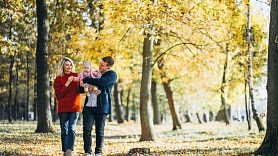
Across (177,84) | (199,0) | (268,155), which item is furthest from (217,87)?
(268,155)

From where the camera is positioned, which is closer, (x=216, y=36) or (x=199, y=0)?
(x=199, y=0)

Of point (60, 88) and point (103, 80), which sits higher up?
point (103, 80)

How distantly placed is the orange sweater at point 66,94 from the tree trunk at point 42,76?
27.4ft

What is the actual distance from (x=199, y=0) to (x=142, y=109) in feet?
17.4

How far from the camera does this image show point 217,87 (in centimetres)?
3559

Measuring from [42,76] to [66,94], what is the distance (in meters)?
8.62

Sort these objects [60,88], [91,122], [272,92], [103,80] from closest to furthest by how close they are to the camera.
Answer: [103,80] < [91,122] < [60,88] < [272,92]

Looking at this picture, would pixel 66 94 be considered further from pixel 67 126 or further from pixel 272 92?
pixel 272 92

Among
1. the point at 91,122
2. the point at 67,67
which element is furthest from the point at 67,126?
the point at 67,67

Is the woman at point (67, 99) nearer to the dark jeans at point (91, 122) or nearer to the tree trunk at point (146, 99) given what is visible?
the dark jeans at point (91, 122)

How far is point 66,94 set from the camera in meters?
8.42

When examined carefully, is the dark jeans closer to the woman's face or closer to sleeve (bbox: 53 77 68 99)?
sleeve (bbox: 53 77 68 99)

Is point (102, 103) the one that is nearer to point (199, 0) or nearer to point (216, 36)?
point (199, 0)

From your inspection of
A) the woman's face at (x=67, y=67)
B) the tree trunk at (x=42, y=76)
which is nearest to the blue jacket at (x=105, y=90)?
the woman's face at (x=67, y=67)
